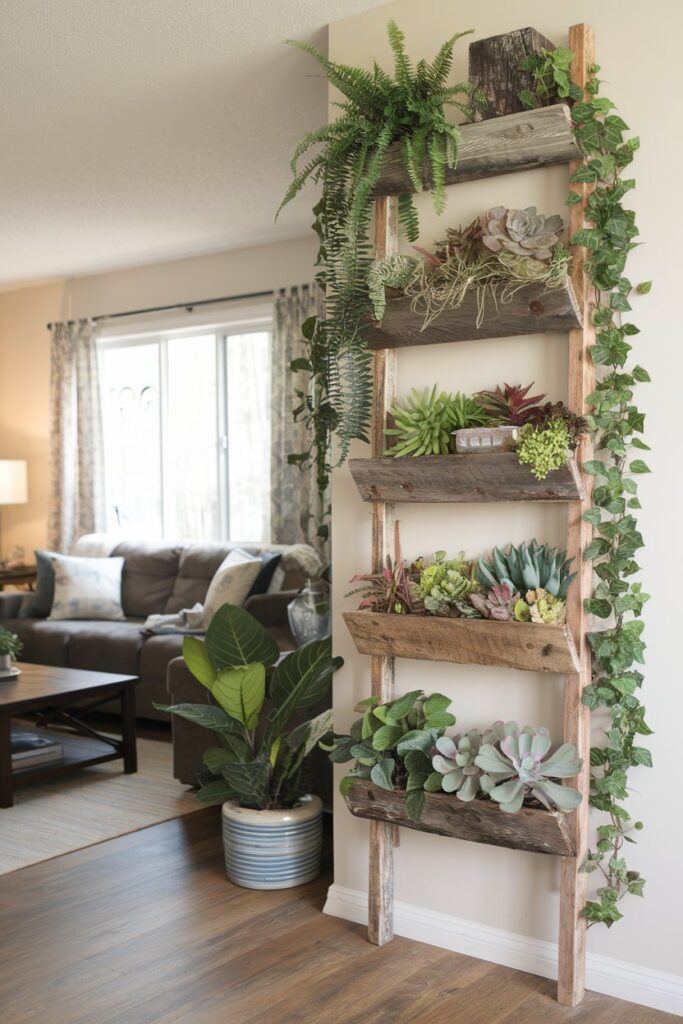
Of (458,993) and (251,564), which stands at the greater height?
(251,564)

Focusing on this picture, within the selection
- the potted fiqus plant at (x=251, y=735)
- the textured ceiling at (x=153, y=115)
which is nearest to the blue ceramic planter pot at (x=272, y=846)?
the potted fiqus plant at (x=251, y=735)

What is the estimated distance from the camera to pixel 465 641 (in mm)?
2674

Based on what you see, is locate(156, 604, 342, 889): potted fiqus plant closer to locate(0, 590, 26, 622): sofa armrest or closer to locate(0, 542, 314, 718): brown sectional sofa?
locate(0, 542, 314, 718): brown sectional sofa

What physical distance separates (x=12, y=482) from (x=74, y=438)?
0.51 m

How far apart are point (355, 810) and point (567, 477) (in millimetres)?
1088

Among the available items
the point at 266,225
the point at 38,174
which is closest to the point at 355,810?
the point at 38,174

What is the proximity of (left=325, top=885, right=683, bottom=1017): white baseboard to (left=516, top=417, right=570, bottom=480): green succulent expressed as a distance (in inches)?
49.2

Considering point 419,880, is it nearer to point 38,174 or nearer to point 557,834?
point 557,834

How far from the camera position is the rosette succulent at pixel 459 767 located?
2.66 meters

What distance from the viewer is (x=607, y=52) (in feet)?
8.61

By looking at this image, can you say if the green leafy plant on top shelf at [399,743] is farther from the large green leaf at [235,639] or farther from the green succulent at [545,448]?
the green succulent at [545,448]

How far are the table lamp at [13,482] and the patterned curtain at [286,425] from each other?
2086 mm

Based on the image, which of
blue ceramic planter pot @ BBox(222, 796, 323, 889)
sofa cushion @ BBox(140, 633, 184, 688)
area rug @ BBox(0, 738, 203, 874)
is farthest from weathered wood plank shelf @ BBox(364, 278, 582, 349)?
sofa cushion @ BBox(140, 633, 184, 688)

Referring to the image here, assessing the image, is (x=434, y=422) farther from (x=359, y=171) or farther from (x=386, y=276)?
(x=359, y=171)
